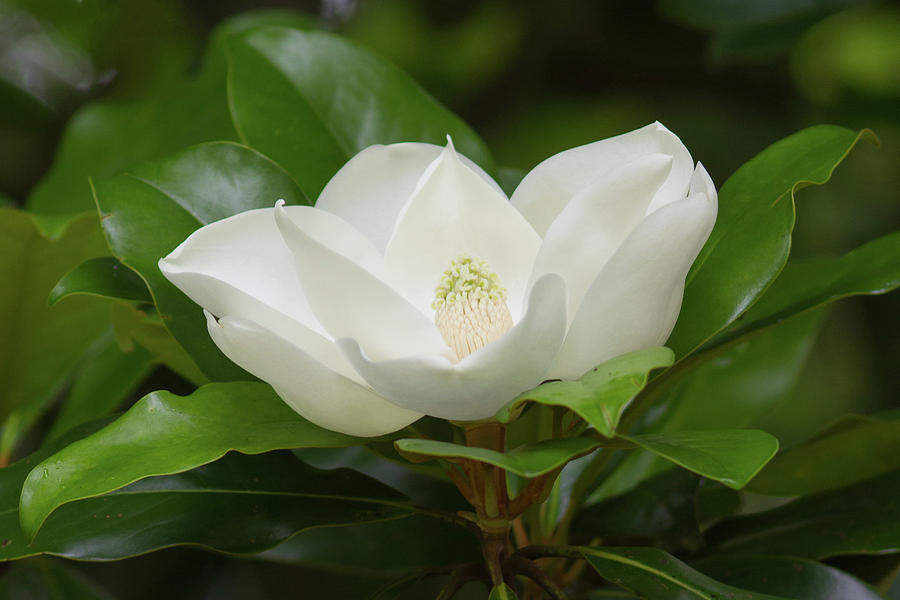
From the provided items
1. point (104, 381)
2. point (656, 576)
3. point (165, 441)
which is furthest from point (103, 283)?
point (656, 576)

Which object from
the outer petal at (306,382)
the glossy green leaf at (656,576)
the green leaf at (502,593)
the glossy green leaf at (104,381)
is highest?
the outer petal at (306,382)

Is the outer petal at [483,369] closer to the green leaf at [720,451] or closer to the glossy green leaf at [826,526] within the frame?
the green leaf at [720,451]

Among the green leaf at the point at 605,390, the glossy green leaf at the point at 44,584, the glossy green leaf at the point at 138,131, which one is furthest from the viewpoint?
the glossy green leaf at the point at 138,131

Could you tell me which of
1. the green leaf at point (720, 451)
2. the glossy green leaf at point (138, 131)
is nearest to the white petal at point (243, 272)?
the green leaf at point (720, 451)

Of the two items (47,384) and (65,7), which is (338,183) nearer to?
(47,384)

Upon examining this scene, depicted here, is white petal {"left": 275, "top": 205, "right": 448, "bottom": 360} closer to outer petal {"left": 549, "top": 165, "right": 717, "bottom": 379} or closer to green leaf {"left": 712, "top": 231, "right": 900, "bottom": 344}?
outer petal {"left": 549, "top": 165, "right": 717, "bottom": 379}

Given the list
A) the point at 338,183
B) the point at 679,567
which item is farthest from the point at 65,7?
the point at 679,567
